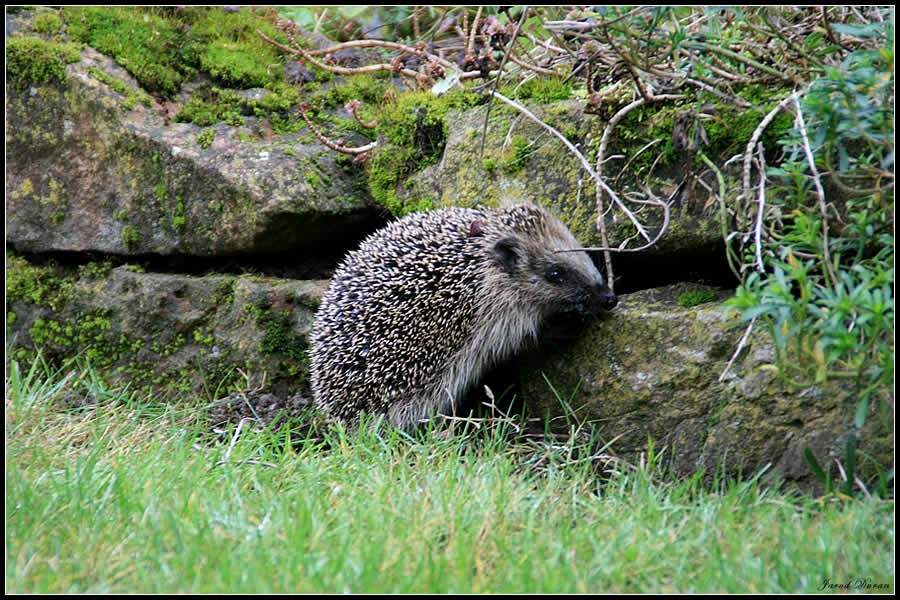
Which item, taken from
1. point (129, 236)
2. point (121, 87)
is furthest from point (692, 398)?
point (121, 87)

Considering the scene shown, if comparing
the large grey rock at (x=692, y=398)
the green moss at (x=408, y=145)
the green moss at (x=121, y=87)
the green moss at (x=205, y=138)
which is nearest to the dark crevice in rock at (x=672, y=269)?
the large grey rock at (x=692, y=398)

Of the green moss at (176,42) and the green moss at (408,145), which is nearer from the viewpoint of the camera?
the green moss at (408,145)

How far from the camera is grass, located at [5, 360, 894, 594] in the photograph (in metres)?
2.94

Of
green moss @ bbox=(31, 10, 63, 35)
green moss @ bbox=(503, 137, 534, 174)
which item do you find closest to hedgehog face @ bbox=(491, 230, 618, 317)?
green moss @ bbox=(503, 137, 534, 174)

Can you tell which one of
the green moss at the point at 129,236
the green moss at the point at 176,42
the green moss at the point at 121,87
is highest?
the green moss at the point at 176,42

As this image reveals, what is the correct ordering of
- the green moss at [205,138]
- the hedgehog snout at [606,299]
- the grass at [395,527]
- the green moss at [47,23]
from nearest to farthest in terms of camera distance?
the grass at [395,527] → the hedgehog snout at [606,299] → the green moss at [205,138] → the green moss at [47,23]

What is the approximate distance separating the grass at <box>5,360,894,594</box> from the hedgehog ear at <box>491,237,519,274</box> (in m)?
1.58

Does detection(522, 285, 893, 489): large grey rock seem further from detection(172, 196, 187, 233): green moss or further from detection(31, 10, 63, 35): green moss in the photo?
detection(31, 10, 63, 35): green moss

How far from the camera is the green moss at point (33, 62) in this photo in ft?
20.9

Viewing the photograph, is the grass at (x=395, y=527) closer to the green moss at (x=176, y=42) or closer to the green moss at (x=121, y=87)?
the green moss at (x=121, y=87)

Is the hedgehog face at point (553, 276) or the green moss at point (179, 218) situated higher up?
the green moss at point (179, 218)

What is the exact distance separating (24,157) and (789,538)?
672cm

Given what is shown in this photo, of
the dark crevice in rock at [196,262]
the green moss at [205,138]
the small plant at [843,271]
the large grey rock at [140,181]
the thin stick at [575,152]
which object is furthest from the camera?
the dark crevice in rock at [196,262]

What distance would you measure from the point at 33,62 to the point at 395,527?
5.59 m
